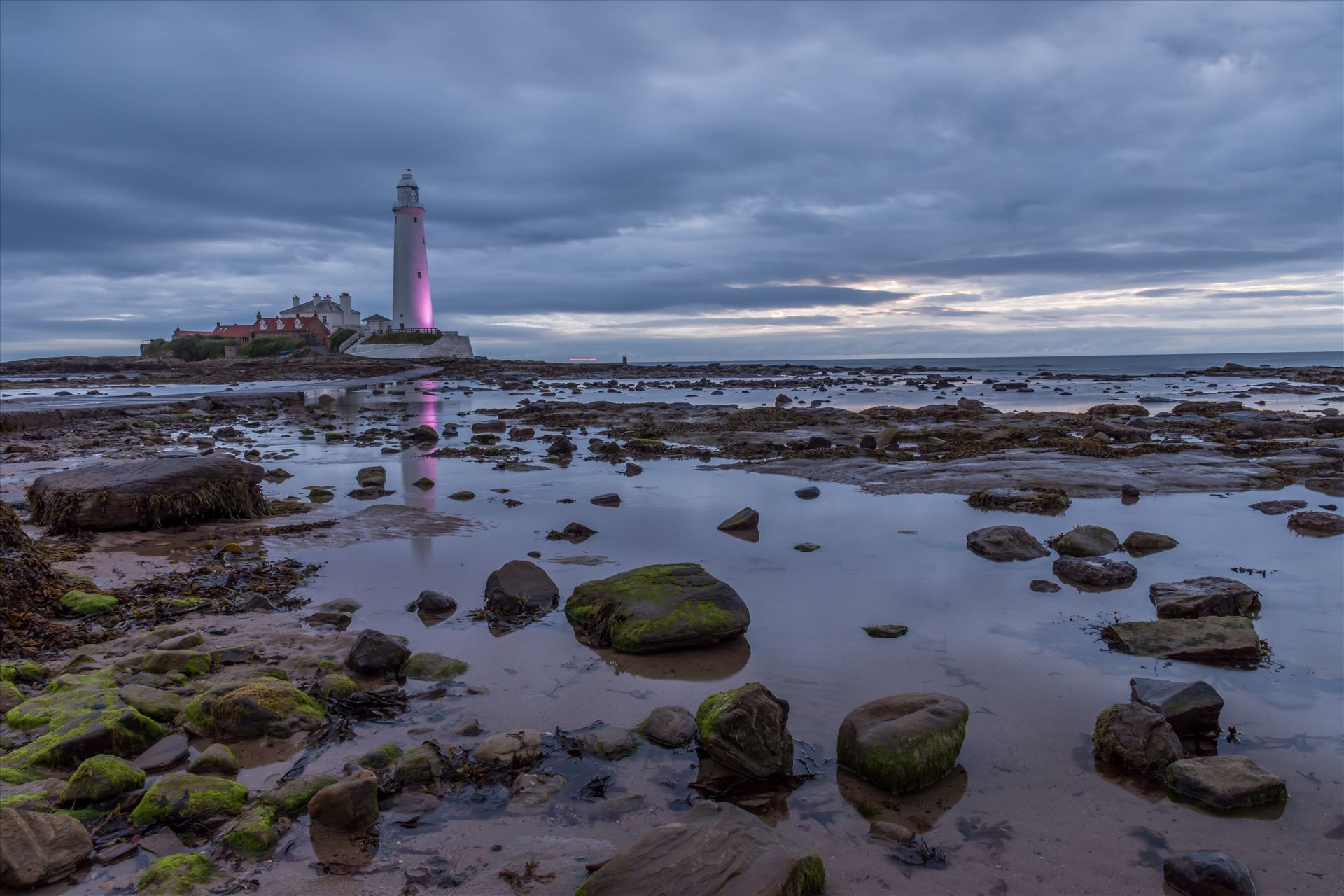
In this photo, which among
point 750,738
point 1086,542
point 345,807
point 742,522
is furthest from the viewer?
point 742,522

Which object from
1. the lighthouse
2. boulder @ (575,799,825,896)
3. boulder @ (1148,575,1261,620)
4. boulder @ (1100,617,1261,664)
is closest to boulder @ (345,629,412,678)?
boulder @ (575,799,825,896)

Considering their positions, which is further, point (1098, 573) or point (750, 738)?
point (1098, 573)

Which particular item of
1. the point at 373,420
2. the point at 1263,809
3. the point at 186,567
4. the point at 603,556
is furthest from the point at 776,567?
the point at 373,420

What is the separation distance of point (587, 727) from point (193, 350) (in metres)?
103

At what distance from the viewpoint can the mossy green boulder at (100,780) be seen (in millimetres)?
3691

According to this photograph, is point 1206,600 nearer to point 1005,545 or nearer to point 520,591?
point 1005,545

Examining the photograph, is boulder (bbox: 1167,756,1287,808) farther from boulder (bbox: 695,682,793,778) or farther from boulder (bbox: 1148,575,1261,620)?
boulder (bbox: 1148,575,1261,620)

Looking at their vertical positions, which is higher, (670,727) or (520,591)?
(520,591)

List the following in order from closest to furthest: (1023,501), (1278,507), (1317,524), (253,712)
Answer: (253,712) → (1317,524) → (1278,507) → (1023,501)

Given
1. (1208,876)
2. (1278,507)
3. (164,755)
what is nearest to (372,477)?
(164,755)

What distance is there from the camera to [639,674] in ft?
18.8

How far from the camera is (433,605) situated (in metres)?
6.93

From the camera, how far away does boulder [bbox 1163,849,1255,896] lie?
3.35 m

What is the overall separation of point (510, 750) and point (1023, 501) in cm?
992
